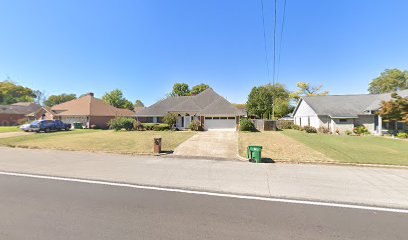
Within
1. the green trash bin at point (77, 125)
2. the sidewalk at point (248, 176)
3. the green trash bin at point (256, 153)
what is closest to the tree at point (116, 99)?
the green trash bin at point (77, 125)

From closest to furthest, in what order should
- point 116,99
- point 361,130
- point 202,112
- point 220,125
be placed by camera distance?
1. point 361,130
2. point 220,125
3. point 202,112
4. point 116,99

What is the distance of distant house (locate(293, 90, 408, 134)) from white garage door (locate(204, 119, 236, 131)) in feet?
39.1

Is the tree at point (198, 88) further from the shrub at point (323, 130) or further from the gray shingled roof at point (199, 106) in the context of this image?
the shrub at point (323, 130)

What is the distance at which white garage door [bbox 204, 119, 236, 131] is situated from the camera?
84.2ft

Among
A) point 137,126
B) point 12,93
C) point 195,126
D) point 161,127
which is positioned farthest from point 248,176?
point 12,93

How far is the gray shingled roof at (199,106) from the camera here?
25961 mm

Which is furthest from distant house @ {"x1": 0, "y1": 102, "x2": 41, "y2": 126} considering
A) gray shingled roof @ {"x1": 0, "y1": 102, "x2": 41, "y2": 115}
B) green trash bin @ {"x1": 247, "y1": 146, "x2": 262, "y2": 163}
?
green trash bin @ {"x1": 247, "y1": 146, "x2": 262, "y2": 163}

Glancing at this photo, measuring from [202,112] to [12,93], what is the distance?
276 feet

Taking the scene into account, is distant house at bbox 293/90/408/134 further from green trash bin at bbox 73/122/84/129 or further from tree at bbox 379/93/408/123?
green trash bin at bbox 73/122/84/129

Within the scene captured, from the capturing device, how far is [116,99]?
2173 inches

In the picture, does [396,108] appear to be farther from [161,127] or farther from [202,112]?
[161,127]

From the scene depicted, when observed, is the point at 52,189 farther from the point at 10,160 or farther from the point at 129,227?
the point at 10,160

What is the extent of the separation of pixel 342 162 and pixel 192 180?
8.03 metres

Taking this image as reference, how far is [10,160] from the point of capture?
9.97 meters
